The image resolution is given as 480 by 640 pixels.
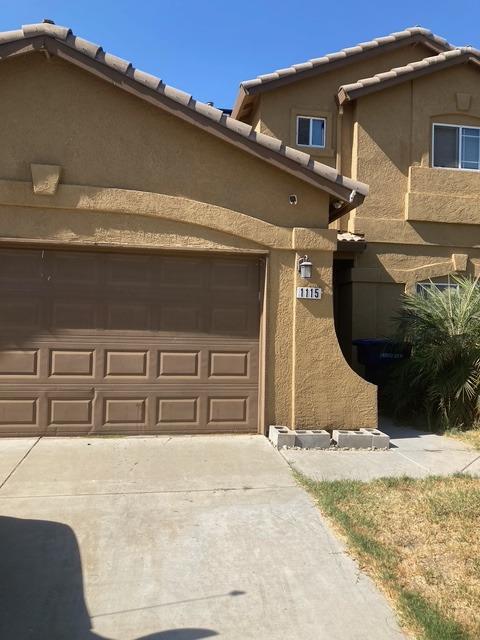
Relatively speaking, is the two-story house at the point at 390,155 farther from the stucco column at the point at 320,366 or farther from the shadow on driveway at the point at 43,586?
the shadow on driveway at the point at 43,586

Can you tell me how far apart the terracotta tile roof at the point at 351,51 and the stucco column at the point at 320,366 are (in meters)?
5.10

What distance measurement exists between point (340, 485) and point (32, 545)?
2895 mm

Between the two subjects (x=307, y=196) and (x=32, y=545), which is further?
(x=307, y=196)

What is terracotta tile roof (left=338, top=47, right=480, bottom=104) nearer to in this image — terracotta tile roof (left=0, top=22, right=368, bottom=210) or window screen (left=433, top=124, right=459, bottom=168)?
window screen (left=433, top=124, right=459, bottom=168)

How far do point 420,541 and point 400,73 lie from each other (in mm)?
9367

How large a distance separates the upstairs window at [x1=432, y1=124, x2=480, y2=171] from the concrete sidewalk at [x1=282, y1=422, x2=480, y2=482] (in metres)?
6.26

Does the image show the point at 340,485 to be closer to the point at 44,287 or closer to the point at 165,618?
the point at 165,618

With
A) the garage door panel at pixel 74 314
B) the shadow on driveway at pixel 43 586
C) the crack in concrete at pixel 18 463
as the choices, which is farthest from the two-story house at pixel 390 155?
the shadow on driveway at pixel 43 586

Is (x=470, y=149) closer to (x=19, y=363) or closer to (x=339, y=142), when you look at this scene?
(x=339, y=142)

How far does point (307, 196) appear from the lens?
7.35 meters

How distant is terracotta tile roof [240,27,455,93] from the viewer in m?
10.9

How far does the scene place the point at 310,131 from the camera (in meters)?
11.4

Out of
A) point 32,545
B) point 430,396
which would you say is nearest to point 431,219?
point 430,396

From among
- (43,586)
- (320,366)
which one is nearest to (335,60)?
(320,366)
